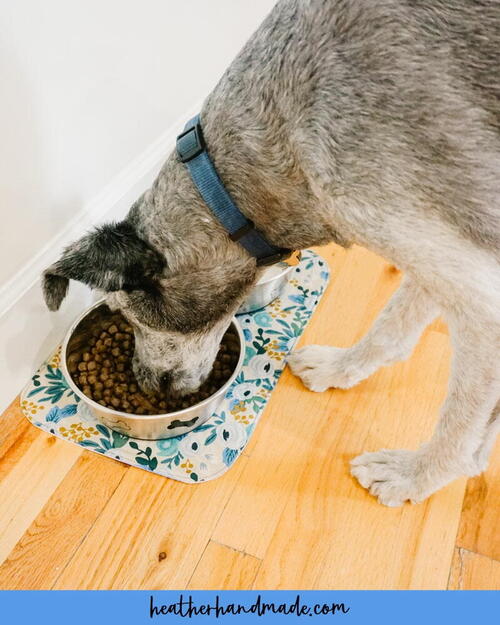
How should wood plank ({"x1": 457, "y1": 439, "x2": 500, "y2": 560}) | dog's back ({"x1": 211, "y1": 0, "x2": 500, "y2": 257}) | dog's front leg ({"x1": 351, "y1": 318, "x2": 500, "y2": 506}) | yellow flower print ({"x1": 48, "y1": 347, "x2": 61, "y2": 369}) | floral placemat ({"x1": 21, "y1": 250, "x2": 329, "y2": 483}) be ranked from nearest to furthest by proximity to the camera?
dog's back ({"x1": 211, "y1": 0, "x2": 500, "y2": 257}), dog's front leg ({"x1": 351, "y1": 318, "x2": 500, "y2": 506}), wood plank ({"x1": 457, "y1": 439, "x2": 500, "y2": 560}), floral placemat ({"x1": 21, "y1": 250, "x2": 329, "y2": 483}), yellow flower print ({"x1": 48, "y1": 347, "x2": 61, "y2": 369})

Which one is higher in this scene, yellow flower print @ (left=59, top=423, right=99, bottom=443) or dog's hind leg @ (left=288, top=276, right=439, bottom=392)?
yellow flower print @ (left=59, top=423, right=99, bottom=443)

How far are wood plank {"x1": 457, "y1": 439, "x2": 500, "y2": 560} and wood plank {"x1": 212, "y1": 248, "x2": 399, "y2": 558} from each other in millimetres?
472

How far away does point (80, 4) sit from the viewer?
5.26 ft

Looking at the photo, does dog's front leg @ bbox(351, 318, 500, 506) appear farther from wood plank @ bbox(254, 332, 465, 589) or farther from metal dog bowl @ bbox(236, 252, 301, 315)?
metal dog bowl @ bbox(236, 252, 301, 315)

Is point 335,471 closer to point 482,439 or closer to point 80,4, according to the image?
point 482,439

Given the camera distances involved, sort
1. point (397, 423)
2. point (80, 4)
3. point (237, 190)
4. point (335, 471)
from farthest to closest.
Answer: point (397, 423)
point (335, 471)
point (80, 4)
point (237, 190)

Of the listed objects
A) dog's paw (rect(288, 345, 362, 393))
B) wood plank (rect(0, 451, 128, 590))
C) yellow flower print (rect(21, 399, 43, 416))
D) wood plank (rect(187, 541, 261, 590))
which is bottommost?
dog's paw (rect(288, 345, 362, 393))

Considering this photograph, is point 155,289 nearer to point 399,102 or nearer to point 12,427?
point 399,102

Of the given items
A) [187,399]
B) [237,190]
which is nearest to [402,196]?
[237,190]

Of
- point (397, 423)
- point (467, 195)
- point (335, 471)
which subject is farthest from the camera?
point (397, 423)

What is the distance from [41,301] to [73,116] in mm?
590

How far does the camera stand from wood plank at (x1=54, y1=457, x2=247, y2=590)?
4.87 feet

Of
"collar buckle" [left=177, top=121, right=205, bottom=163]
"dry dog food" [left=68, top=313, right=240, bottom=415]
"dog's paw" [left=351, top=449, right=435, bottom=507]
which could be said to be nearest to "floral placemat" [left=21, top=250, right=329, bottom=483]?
"dry dog food" [left=68, top=313, right=240, bottom=415]

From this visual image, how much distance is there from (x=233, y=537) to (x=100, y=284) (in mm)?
805
